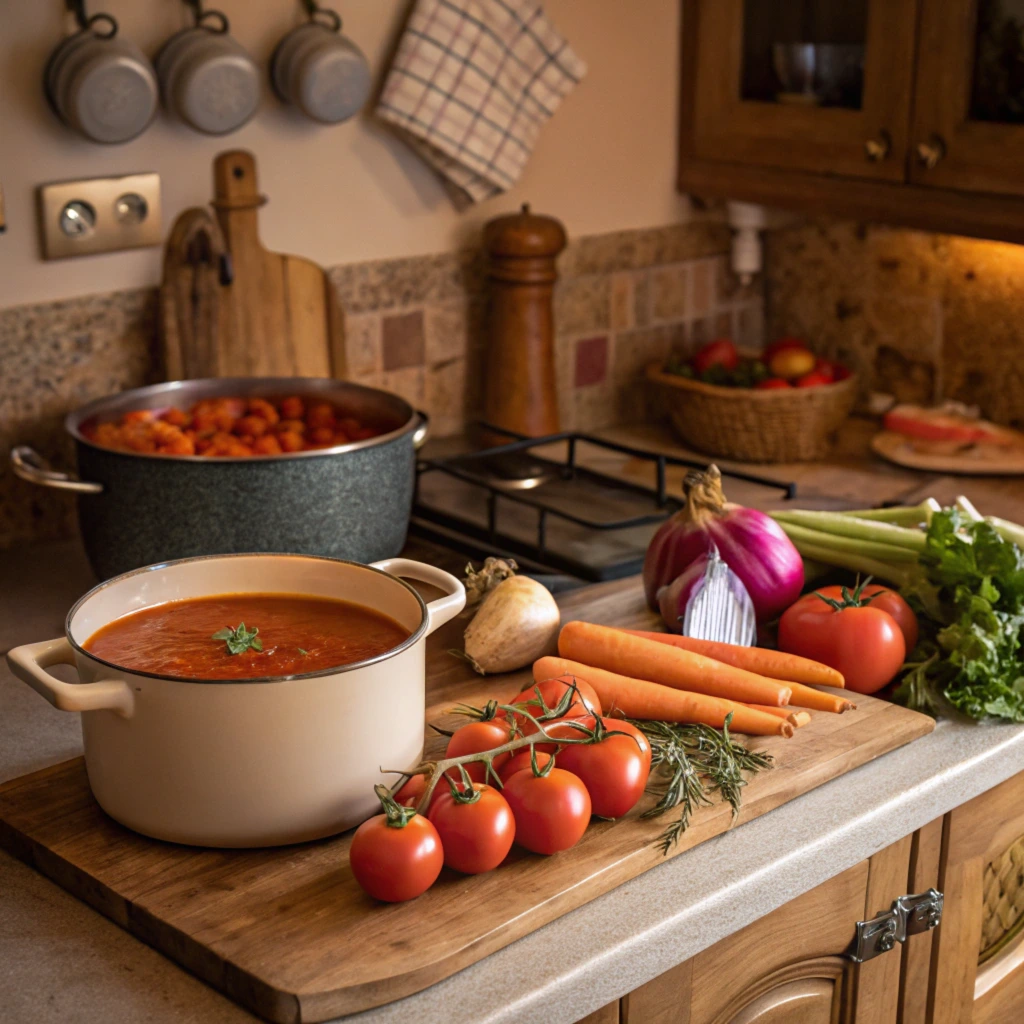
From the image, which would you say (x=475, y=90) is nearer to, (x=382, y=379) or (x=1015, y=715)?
(x=382, y=379)

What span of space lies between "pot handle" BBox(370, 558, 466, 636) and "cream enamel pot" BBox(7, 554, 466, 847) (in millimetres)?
35

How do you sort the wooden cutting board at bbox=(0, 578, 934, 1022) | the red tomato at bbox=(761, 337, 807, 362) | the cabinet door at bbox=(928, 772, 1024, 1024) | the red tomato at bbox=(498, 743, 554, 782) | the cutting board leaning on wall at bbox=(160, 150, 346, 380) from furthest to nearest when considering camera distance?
the red tomato at bbox=(761, 337, 807, 362)
the cutting board leaning on wall at bbox=(160, 150, 346, 380)
the cabinet door at bbox=(928, 772, 1024, 1024)
the red tomato at bbox=(498, 743, 554, 782)
the wooden cutting board at bbox=(0, 578, 934, 1022)

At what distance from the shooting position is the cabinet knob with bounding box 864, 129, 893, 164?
1.90 meters

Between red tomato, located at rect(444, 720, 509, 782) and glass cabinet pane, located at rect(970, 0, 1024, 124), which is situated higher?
glass cabinet pane, located at rect(970, 0, 1024, 124)

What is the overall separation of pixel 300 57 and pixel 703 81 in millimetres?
720

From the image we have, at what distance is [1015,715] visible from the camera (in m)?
1.16

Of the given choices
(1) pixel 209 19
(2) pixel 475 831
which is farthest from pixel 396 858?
(1) pixel 209 19

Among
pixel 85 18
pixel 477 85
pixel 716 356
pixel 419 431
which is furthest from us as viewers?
pixel 716 356

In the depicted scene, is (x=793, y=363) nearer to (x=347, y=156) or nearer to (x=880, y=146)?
(x=880, y=146)

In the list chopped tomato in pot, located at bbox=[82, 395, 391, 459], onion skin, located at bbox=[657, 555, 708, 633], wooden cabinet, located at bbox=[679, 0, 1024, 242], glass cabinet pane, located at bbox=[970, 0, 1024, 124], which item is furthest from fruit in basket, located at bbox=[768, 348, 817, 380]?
onion skin, located at bbox=[657, 555, 708, 633]

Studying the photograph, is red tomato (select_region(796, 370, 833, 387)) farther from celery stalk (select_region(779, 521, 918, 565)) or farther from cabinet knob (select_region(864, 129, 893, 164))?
celery stalk (select_region(779, 521, 918, 565))

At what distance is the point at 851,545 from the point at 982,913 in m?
0.36

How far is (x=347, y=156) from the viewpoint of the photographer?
1898 millimetres

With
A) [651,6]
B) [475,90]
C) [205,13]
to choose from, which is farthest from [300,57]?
[651,6]
